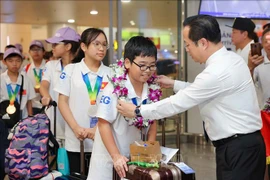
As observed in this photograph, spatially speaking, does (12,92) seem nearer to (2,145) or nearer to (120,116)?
(2,145)

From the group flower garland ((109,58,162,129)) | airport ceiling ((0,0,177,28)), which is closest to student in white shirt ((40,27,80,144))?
flower garland ((109,58,162,129))

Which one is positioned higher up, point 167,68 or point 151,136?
point 167,68

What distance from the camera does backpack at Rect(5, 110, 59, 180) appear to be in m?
3.27

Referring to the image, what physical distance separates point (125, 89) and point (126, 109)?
0.16 metres

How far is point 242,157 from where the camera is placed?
85.4 inches

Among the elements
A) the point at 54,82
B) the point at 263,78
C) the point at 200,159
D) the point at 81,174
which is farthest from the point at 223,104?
the point at 200,159

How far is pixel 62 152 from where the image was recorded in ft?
10.3

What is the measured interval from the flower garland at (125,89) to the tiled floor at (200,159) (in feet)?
7.33

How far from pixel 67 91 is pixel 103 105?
878 millimetres

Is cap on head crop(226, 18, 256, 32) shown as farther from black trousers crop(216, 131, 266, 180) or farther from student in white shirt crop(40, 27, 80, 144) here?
black trousers crop(216, 131, 266, 180)

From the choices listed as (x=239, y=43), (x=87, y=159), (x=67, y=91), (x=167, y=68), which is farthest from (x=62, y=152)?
(x=167, y=68)

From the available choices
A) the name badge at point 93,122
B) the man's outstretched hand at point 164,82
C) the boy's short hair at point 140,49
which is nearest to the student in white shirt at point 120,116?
the boy's short hair at point 140,49

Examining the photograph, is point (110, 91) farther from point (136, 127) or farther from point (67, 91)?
point (67, 91)

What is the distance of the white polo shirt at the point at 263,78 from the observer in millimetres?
3461
